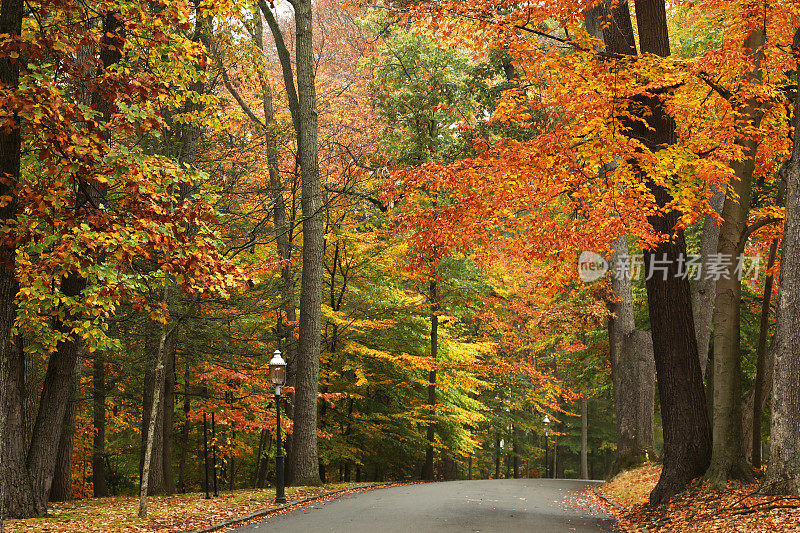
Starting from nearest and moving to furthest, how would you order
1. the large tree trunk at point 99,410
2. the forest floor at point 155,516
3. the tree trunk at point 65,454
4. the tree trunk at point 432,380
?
the forest floor at point 155,516, the tree trunk at point 65,454, the large tree trunk at point 99,410, the tree trunk at point 432,380

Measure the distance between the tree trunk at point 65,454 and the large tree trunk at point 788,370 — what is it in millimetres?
12680

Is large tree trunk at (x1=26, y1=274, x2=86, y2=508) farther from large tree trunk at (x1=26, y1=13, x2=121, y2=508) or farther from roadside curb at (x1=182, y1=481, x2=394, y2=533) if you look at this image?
roadside curb at (x1=182, y1=481, x2=394, y2=533)

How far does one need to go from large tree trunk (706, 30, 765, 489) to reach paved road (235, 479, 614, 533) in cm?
191

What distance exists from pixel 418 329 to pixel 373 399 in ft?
8.62

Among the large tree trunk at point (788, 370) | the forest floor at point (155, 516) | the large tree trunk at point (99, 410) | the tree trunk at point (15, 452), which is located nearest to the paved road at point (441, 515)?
the forest floor at point (155, 516)

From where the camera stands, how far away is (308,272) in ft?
53.3

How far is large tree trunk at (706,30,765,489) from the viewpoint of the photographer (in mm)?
Result: 9312

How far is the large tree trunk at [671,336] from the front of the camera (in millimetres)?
10016

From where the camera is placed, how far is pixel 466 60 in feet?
68.4

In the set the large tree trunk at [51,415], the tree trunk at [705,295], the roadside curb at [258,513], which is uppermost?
the tree trunk at [705,295]

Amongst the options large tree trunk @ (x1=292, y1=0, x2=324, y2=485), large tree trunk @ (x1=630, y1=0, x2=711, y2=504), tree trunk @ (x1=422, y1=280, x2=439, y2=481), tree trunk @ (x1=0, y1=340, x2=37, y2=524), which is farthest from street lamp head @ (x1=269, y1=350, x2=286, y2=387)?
tree trunk @ (x1=422, y1=280, x2=439, y2=481)

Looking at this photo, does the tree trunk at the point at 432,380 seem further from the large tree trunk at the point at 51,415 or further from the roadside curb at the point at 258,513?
the large tree trunk at the point at 51,415

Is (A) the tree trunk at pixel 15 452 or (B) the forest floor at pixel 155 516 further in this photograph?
(A) the tree trunk at pixel 15 452

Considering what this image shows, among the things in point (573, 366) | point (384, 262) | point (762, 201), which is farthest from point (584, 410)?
point (762, 201)
